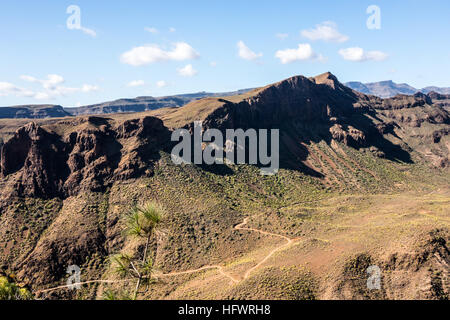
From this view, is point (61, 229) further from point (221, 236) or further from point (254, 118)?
point (254, 118)

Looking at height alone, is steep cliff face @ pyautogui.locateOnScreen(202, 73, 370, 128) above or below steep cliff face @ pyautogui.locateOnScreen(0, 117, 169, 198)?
above

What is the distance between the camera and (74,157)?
6744 cm

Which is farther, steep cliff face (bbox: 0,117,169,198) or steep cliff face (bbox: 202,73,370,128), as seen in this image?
steep cliff face (bbox: 202,73,370,128)

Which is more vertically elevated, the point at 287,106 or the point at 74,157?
the point at 287,106

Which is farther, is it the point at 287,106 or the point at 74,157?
the point at 287,106

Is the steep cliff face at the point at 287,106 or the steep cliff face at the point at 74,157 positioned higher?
the steep cliff face at the point at 287,106

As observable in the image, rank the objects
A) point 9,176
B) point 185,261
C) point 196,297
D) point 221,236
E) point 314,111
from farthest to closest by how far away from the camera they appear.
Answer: point 314,111 < point 9,176 < point 221,236 < point 185,261 < point 196,297

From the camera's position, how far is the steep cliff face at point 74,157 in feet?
207

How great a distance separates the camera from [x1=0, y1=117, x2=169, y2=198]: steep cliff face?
6309 centimetres

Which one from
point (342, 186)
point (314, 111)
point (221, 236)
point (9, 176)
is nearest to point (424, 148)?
point (314, 111)

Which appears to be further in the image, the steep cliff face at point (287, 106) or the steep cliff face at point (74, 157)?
the steep cliff face at point (287, 106)

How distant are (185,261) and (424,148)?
11251 cm

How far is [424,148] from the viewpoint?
112438 mm
